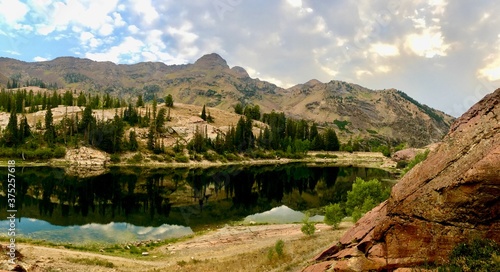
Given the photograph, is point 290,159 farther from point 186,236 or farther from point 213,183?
point 186,236

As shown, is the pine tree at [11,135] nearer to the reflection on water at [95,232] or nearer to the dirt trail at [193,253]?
the reflection on water at [95,232]

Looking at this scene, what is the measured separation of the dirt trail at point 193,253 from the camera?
111 feet

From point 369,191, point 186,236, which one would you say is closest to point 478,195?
point 369,191

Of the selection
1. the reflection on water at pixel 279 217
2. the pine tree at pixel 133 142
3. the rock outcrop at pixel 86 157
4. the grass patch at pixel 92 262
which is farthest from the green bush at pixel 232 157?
the grass patch at pixel 92 262

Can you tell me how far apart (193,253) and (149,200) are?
42.0 meters

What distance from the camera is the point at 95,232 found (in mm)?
54719

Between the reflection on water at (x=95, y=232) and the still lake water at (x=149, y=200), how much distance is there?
0.13 meters

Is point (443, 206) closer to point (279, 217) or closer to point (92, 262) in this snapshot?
point (92, 262)

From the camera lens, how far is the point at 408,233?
623 inches

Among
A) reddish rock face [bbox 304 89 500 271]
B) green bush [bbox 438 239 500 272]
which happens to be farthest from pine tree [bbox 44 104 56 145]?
green bush [bbox 438 239 500 272]

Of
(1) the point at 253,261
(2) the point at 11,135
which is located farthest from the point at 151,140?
(1) the point at 253,261

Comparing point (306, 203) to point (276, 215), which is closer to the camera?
point (276, 215)

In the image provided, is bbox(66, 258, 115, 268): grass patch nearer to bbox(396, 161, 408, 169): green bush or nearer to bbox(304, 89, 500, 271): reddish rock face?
bbox(304, 89, 500, 271): reddish rock face

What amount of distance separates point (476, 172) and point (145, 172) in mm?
129408
